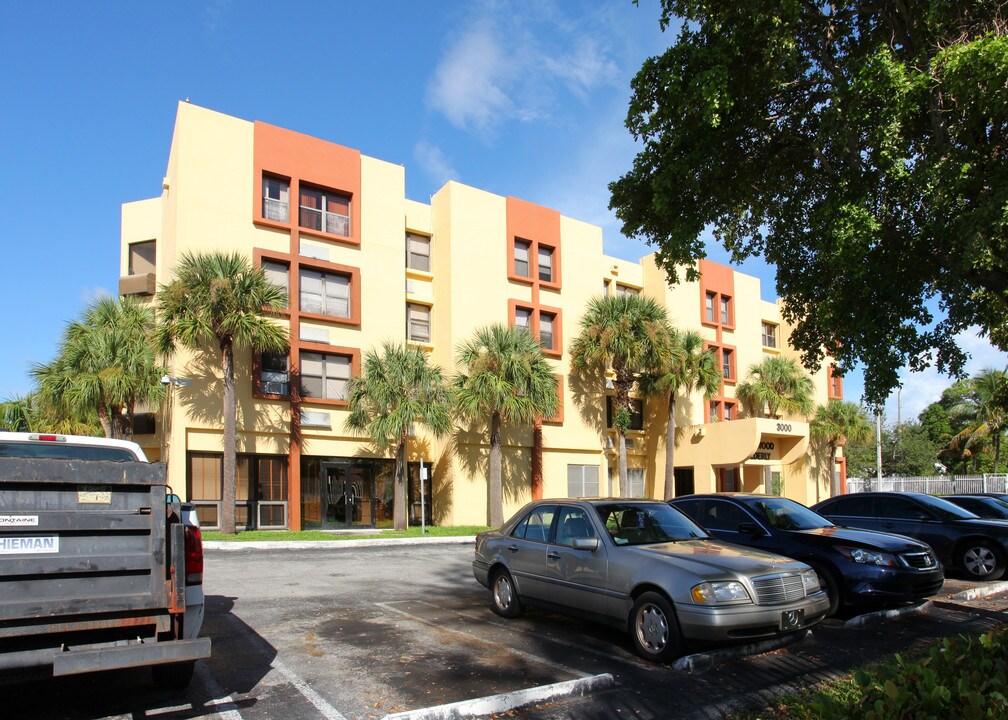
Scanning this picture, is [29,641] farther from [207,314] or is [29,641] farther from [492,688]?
[207,314]

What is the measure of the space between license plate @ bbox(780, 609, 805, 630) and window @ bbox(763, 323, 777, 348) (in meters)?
37.1

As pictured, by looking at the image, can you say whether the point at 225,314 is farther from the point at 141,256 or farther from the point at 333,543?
the point at 141,256

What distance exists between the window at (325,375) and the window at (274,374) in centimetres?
59

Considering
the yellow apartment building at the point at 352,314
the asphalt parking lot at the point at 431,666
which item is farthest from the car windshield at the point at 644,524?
the yellow apartment building at the point at 352,314

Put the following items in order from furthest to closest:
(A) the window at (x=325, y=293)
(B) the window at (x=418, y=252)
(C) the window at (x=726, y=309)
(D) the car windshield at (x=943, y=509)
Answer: (C) the window at (x=726, y=309) → (B) the window at (x=418, y=252) → (A) the window at (x=325, y=293) → (D) the car windshield at (x=943, y=509)

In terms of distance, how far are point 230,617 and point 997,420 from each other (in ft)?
142

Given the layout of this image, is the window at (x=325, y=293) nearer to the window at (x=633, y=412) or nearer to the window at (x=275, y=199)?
the window at (x=275, y=199)

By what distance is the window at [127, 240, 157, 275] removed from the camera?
26656 millimetres

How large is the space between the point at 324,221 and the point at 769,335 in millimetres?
27357

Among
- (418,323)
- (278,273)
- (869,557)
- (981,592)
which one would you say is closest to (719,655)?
(869,557)

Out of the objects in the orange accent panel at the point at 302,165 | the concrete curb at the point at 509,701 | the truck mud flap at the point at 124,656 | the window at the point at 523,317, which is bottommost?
the concrete curb at the point at 509,701

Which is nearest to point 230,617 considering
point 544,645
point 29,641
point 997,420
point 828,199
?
point 544,645

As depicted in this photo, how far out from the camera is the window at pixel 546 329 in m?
31.2

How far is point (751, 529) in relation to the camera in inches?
392
